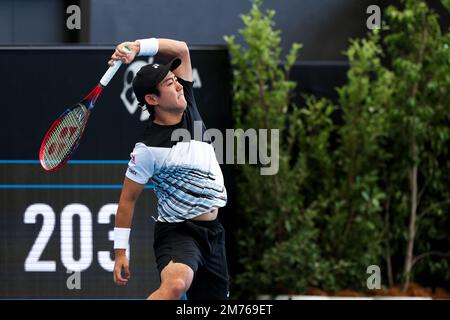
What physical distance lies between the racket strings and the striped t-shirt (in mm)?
505

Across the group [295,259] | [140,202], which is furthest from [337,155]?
[140,202]

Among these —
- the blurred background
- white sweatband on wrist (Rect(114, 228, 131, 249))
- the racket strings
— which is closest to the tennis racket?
the racket strings

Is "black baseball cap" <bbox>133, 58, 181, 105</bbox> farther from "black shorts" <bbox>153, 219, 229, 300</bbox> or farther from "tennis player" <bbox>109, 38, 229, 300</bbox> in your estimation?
"black shorts" <bbox>153, 219, 229, 300</bbox>

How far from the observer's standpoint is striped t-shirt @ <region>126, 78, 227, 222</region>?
5906mm

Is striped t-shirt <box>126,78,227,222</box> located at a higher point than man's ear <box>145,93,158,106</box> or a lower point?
lower

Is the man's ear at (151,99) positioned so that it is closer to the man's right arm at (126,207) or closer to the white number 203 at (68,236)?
the man's right arm at (126,207)

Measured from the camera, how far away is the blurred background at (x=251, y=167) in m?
7.28

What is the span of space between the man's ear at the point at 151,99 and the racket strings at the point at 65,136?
0.48 m

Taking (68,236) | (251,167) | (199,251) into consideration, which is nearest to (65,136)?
(199,251)

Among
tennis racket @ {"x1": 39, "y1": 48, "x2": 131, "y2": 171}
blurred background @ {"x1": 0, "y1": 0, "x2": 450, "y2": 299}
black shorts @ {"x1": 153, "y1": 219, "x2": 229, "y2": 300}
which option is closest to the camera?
black shorts @ {"x1": 153, "y1": 219, "x2": 229, "y2": 300}

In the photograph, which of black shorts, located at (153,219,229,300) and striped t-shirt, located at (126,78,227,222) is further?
striped t-shirt, located at (126,78,227,222)

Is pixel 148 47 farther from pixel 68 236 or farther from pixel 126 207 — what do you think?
pixel 68 236

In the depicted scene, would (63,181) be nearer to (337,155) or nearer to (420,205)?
(337,155)

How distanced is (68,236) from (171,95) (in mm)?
1854
